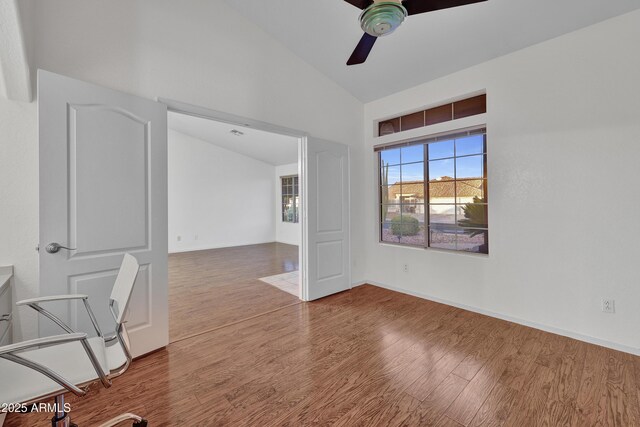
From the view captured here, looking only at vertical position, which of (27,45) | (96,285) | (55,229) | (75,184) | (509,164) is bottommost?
(96,285)

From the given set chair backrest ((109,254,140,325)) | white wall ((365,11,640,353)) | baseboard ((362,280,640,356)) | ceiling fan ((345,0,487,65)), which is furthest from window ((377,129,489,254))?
chair backrest ((109,254,140,325))

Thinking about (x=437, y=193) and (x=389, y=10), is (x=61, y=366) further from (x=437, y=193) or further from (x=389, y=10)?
(x=437, y=193)

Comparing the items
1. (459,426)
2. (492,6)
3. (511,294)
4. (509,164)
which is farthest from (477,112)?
(459,426)

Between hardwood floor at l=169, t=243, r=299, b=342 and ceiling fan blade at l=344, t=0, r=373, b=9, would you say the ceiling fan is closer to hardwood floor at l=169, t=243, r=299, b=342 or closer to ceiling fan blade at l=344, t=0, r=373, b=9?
ceiling fan blade at l=344, t=0, r=373, b=9

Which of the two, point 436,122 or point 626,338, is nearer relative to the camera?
point 626,338

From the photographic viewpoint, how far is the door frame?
8.04 feet

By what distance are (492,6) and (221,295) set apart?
14.1 feet

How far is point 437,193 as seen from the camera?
11.5 feet

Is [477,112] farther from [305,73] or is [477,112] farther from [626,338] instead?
[626,338]

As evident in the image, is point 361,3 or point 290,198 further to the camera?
point 290,198

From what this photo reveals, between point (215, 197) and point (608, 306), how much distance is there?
7.89m

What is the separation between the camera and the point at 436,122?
3408 millimetres

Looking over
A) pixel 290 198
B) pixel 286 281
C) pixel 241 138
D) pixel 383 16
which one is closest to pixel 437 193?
pixel 383 16

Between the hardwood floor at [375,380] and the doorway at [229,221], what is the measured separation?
2.58 ft
